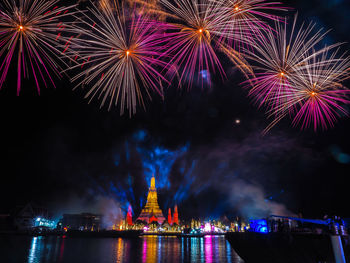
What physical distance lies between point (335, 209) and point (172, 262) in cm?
2342

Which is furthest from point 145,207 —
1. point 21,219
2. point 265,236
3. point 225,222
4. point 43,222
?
point 265,236

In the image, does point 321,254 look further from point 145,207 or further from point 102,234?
point 145,207

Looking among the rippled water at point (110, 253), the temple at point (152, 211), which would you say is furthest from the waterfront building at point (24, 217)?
the temple at point (152, 211)

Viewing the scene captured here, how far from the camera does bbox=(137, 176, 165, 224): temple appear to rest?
172000 millimetres

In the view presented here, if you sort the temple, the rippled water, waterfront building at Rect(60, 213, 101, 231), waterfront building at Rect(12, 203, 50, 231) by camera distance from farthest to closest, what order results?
the temple < waterfront building at Rect(60, 213, 101, 231) < waterfront building at Rect(12, 203, 50, 231) < the rippled water

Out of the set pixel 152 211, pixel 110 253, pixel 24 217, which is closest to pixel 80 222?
pixel 152 211

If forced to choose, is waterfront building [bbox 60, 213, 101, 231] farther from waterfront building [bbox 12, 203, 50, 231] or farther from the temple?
waterfront building [bbox 12, 203, 50, 231]

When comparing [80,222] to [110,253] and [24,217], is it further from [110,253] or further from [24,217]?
[110,253]

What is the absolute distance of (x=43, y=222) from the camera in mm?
123062

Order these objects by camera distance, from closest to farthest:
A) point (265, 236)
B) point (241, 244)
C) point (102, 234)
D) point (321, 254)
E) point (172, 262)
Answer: point (321, 254) → point (265, 236) → point (172, 262) → point (241, 244) → point (102, 234)

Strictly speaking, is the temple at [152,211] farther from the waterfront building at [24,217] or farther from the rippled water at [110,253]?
the rippled water at [110,253]

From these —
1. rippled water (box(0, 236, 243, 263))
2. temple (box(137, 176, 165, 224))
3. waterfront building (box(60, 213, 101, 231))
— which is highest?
temple (box(137, 176, 165, 224))

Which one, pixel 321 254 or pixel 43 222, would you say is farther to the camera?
pixel 43 222

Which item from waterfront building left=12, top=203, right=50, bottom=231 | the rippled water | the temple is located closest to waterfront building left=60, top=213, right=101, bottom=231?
the temple
